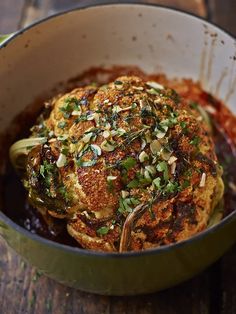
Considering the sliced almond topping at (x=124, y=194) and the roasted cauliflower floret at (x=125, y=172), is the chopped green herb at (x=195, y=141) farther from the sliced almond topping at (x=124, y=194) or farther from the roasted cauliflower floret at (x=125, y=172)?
the sliced almond topping at (x=124, y=194)

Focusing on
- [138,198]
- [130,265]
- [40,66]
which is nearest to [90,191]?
[138,198]

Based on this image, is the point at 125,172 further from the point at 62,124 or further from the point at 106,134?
the point at 62,124

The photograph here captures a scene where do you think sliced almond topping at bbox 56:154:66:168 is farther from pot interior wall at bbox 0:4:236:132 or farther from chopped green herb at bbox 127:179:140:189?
pot interior wall at bbox 0:4:236:132

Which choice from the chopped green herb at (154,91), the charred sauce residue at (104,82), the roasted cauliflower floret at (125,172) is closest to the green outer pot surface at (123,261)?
the roasted cauliflower floret at (125,172)

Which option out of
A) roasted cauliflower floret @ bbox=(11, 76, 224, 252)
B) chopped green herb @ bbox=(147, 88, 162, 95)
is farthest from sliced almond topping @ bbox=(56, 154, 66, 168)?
chopped green herb @ bbox=(147, 88, 162, 95)

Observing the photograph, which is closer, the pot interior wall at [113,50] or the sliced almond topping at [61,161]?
the sliced almond topping at [61,161]

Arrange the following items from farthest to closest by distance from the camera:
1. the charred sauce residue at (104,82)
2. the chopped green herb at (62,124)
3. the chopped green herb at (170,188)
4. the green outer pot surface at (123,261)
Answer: the charred sauce residue at (104,82)
the chopped green herb at (62,124)
the chopped green herb at (170,188)
the green outer pot surface at (123,261)
